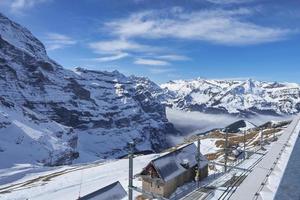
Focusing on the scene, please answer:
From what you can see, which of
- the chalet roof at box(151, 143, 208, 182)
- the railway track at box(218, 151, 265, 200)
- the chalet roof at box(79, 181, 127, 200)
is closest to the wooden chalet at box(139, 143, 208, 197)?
the chalet roof at box(151, 143, 208, 182)

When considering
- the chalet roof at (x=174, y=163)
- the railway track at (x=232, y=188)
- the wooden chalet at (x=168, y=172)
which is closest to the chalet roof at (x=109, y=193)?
the wooden chalet at (x=168, y=172)

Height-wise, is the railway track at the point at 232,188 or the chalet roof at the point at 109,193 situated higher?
the railway track at the point at 232,188

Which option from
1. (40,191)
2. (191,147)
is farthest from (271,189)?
(40,191)

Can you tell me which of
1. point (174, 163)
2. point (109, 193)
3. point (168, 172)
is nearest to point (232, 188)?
point (168, 172)

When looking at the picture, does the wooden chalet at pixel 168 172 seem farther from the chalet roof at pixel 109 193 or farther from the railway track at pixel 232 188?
the railway track at pixel 232 188

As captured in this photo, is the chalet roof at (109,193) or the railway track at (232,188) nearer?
the railway track at (232,188)

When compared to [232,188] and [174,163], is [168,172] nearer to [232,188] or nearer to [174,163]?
[174,163]

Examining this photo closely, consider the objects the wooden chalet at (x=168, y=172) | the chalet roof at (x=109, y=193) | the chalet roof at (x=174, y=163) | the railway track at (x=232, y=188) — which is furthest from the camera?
the chalet roof at (x=174, y=163)

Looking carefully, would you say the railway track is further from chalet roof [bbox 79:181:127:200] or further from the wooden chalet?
chalet roof [bbox 79:181:127:200]
